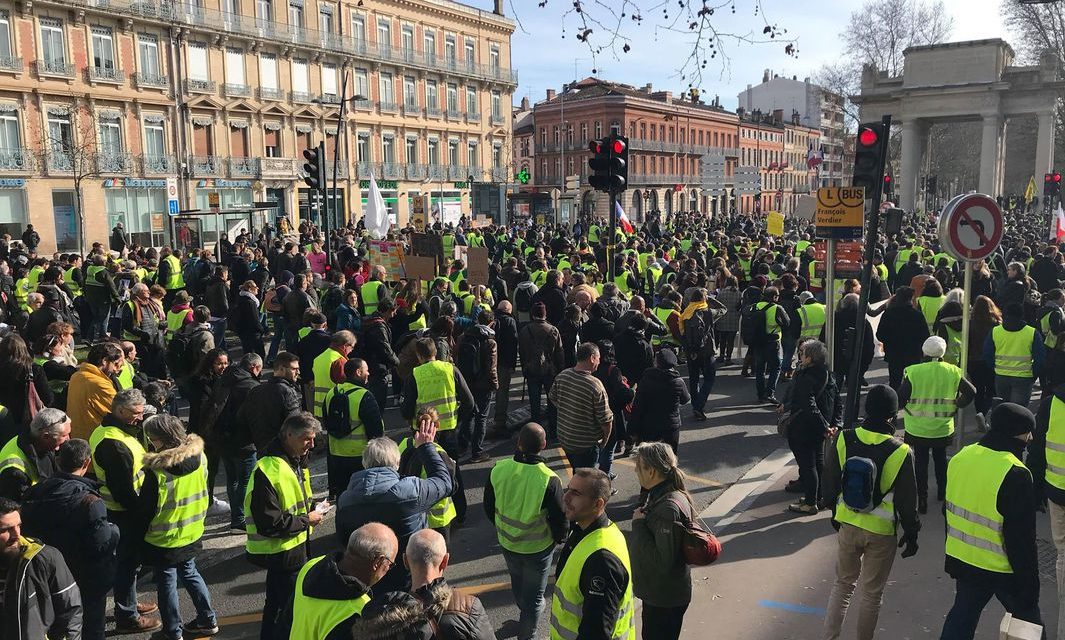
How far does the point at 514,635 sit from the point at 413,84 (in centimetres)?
4793

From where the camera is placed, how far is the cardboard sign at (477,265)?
12734 mm

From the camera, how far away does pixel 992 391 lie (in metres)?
9.87

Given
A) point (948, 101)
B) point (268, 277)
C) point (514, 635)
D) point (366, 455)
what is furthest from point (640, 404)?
point (948, 101)

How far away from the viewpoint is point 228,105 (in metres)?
40.2

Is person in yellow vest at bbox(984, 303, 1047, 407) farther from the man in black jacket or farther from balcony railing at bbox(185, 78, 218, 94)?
balcony railing at bbox(185, 78, 218, 94)

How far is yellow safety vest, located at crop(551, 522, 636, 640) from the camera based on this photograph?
13.0ft

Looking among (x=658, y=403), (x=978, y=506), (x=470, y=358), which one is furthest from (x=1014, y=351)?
(x=470, y=358)

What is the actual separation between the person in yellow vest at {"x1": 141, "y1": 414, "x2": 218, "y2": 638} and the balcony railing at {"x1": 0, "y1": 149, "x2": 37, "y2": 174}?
33.6m

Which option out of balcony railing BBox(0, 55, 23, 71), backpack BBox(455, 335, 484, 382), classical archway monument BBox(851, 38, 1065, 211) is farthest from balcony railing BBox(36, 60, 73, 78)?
classical archway monument BBox(851, 38, 1065, 211)

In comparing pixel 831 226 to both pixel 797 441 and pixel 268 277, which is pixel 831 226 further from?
pixel 268 277

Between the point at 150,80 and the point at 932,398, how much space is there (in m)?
38.2

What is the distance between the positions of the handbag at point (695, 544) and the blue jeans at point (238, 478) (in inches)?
171

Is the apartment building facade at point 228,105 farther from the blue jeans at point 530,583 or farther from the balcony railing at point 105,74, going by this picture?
the blue jeans at point 530,583

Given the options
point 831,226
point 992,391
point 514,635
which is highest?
point 831,226
